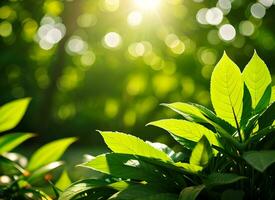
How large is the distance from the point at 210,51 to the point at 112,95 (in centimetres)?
336

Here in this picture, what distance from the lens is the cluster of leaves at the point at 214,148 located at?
151cm

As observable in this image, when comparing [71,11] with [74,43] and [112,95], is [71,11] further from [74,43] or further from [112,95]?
[74,43]

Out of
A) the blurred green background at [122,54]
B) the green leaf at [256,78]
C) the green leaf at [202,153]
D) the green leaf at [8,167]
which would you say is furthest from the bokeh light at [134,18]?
the green leaf at [202,153]

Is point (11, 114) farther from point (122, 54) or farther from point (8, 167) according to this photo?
point (122, 54)

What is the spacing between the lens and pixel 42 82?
15.3 meters

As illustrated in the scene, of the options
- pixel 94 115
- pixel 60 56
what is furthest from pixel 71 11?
pixel 94 115

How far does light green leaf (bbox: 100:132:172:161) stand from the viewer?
1.61 metres

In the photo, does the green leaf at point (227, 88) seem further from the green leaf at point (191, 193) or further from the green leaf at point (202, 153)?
the green leaf at point (191, 193)

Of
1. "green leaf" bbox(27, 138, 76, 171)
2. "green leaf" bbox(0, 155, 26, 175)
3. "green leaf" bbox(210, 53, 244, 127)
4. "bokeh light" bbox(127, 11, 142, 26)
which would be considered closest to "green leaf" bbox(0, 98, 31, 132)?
"green leaf" bbox(0, 155, 26, 175)

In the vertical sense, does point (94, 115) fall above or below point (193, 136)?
below

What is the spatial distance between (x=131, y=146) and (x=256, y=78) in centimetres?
52

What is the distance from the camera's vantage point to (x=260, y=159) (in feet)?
4.13

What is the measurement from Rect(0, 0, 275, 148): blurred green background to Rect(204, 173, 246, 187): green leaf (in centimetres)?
972

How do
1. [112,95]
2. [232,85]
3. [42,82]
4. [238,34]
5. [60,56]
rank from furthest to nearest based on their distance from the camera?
1. [42,82]
2. [112,95]
3. [238,34]
4. [60,56]
5. [232,85]
